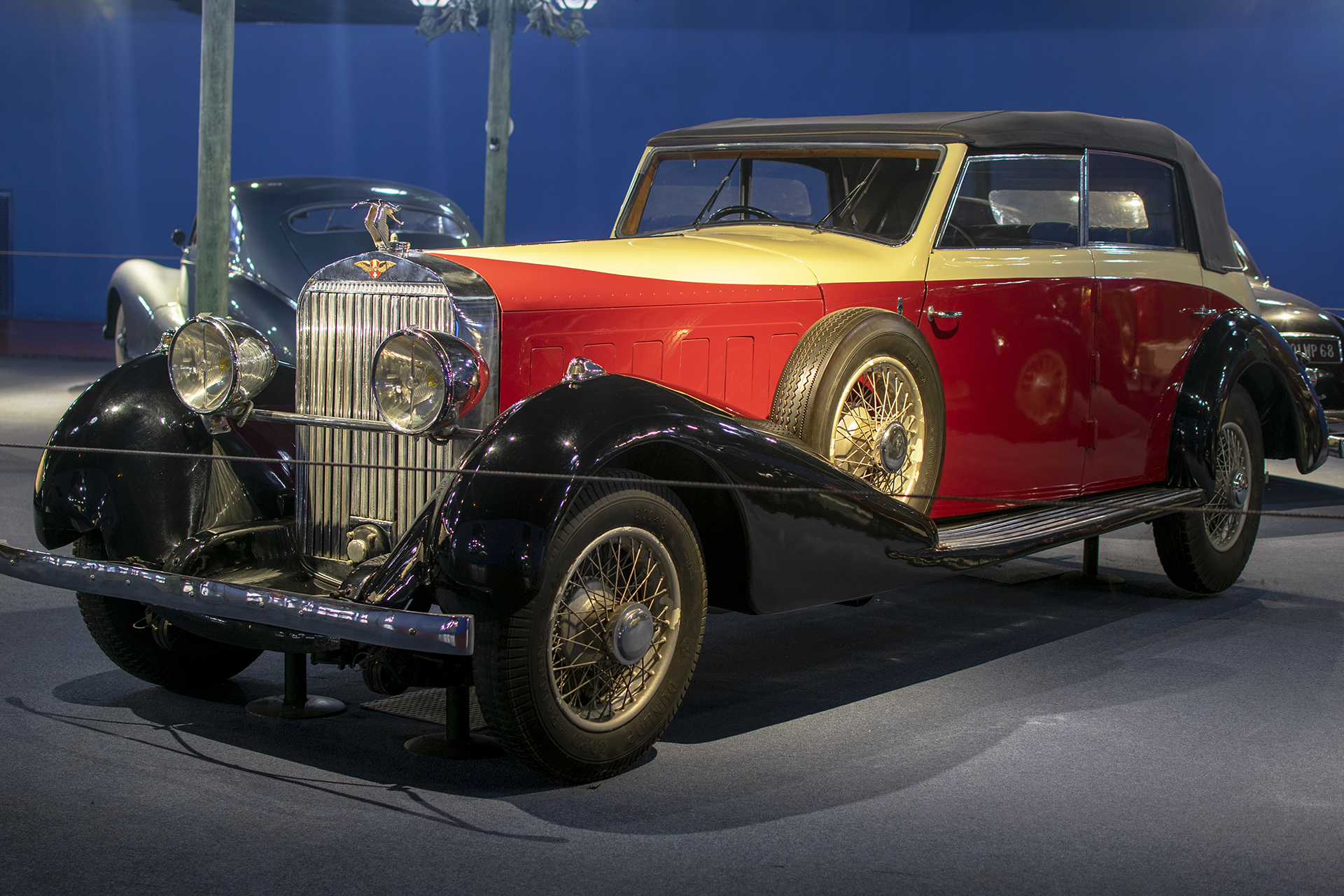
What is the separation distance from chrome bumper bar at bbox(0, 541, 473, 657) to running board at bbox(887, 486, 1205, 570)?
1.41 m

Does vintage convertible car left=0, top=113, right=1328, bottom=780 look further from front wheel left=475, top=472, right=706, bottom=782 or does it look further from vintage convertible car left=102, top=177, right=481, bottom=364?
vintage convertible car left=102, top=177, right=481, bottom=364

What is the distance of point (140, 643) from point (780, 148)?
8.53 feet

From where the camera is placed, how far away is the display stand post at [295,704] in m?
3.48

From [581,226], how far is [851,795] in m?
13.7

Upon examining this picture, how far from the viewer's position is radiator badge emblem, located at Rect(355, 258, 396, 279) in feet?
10.9

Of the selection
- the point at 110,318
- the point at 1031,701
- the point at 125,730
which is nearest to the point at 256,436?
the point at 125,730

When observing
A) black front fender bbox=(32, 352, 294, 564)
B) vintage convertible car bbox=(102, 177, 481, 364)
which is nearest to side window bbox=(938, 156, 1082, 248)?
black front fender bbox=(32, 352, 294, 564)

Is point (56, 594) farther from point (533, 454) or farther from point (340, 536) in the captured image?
point (533, 454)

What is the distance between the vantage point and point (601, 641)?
2.97 metres

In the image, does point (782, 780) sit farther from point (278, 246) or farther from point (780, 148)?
point (278, 246)

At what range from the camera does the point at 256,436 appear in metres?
3.87

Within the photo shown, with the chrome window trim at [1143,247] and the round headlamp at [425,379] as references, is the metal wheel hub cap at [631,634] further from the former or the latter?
the chrome window trim at [1143,247]

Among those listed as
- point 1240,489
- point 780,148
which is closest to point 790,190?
point 780,148

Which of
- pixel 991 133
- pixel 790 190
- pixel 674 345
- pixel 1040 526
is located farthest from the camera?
pixel 790 190
